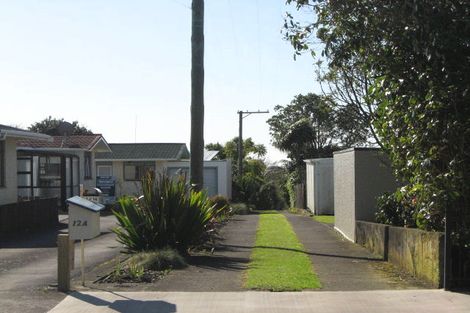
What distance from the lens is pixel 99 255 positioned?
43.3 ft

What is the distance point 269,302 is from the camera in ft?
25.9

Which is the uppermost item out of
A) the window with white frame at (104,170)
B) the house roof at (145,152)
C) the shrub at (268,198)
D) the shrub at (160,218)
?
the house roof at (145,152)

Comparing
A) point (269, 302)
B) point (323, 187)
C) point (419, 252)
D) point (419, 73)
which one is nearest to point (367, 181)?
point (419, 252)

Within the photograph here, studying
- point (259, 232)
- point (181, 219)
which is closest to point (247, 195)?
point (259, 232)

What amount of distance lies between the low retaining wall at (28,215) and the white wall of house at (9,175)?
84 centimetres

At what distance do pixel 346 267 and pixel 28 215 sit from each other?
1191cm

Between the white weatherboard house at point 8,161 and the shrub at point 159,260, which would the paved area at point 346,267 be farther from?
the white weatherboard house at point 8,161

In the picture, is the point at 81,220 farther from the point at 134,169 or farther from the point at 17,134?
the point at 134,169

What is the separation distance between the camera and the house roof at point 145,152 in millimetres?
38219

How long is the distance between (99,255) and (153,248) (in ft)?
5.98

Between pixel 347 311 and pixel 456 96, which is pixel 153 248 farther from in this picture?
pixel 456 96

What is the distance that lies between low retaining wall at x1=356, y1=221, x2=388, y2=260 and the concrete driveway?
217 inches

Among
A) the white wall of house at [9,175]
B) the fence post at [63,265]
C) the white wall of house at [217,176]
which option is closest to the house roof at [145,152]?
the white wall of house at [217,176]

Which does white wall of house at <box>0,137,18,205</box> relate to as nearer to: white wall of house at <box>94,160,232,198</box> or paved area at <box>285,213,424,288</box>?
paved area at <box>285,213,424,288</box>
